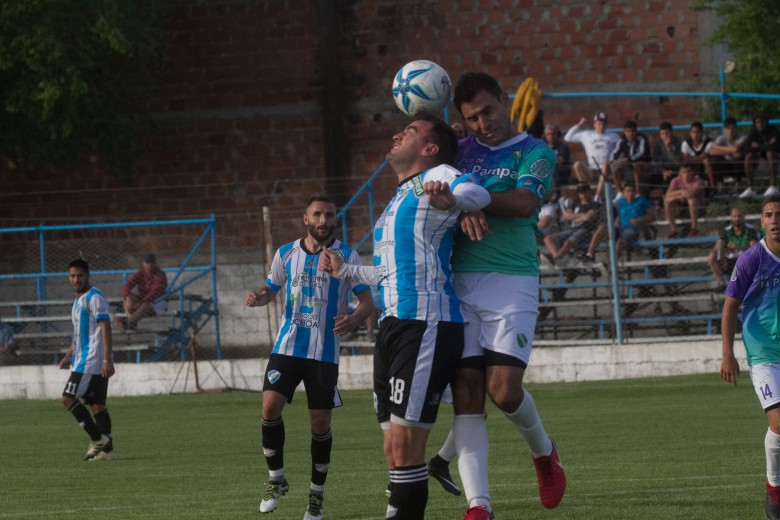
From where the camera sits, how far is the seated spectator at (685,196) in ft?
65.5

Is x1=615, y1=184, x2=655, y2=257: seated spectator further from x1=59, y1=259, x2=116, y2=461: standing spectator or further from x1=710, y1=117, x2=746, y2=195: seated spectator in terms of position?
x1=59, y1=259, x2=116, y2=461: standing spectator

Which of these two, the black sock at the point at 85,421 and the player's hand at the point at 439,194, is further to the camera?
the black sock at the point at 85,421

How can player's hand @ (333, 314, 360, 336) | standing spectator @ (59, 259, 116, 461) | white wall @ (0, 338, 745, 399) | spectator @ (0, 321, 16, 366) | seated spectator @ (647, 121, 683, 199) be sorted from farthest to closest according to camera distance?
spectator @ (0, 321, 16, 366) < seated spectator @ (647, 121, 683, 199) < white wall @ (0, 338, 745, 399) < standing spectator @ (59, 259, 116, 461) < player's hand @ (333, 314, 360, 336)

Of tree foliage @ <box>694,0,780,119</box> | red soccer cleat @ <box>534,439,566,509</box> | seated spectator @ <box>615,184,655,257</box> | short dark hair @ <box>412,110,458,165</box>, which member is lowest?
red soccer cleat @ <box>534,439,566,509</box>

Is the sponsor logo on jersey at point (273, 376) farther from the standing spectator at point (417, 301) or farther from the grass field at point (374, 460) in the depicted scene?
the standing spectator at point (417, 301)

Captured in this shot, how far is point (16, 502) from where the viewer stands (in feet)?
30.1

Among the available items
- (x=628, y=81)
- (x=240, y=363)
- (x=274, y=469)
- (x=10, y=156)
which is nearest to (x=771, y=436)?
(x=274, y=469)

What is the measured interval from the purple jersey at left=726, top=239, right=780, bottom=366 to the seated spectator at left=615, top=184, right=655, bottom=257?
12.6m

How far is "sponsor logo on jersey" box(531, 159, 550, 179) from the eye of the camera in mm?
6477

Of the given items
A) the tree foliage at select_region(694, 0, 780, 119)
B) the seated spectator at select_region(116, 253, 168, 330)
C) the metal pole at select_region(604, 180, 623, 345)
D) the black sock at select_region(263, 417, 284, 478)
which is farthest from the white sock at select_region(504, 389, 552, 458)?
the tree foliage at select_region(694, 0, 780, 119)

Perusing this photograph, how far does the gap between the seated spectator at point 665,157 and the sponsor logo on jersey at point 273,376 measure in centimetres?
1278

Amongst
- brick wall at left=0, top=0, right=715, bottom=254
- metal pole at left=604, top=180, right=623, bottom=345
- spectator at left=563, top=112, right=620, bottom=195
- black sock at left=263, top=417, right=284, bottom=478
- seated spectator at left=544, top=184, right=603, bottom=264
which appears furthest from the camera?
brick wall at left=0, top=0, right=715, bottom=254

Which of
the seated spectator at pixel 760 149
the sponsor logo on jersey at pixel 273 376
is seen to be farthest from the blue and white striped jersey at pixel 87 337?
the seated spectator at pixel 760 149

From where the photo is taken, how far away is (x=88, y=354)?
13.2 m
